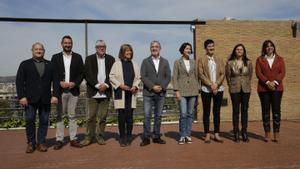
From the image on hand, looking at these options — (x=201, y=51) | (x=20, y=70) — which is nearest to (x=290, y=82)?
(x=201, y=51)

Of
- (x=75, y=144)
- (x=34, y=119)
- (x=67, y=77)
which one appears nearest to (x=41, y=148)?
(x=34, y=119)

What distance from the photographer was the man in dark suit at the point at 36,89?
5.90 metres

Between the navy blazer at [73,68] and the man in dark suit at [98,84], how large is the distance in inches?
5.0

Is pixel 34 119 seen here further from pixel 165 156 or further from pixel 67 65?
pixel 165 156

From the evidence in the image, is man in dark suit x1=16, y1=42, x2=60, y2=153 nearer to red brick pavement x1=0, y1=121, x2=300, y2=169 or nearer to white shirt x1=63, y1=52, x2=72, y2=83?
white shirt x1=63, y1=52, x2=72, y2=83

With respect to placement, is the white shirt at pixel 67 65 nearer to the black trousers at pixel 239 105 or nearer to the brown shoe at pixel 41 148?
the brown shoe at pixel 41 148

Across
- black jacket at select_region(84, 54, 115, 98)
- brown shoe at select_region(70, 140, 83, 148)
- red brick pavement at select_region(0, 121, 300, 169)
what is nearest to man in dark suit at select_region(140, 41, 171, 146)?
red brick pavement at select_region(0, 121, 300, 169)

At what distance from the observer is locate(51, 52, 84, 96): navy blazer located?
6234 millimetres

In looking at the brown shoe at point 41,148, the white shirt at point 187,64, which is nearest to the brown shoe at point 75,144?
the brown shoe at point 41,148

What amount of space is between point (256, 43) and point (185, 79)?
5.16 meters

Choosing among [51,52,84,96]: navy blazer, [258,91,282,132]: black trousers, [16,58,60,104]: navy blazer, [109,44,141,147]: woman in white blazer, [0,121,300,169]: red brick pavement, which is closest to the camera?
[0,121,300,169]: red brick pavement

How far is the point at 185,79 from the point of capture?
6.51 m

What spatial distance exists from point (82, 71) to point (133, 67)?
93cm

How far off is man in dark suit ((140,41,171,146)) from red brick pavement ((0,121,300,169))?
53 centimetres
